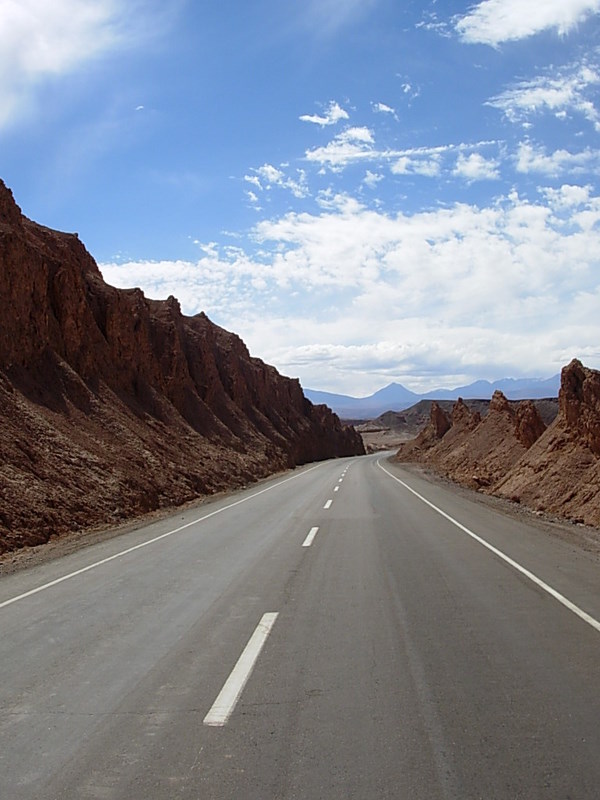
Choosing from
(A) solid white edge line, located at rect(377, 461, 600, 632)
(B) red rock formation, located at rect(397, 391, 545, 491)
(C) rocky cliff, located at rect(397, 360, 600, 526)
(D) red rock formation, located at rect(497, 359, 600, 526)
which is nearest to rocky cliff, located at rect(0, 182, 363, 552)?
(A) solid white edge line, located at rect(377, 461, 600, 632)

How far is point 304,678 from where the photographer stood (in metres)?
5.97

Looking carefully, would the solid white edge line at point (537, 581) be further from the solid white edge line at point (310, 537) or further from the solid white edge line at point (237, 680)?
the solid white edge line at point (237, 680)

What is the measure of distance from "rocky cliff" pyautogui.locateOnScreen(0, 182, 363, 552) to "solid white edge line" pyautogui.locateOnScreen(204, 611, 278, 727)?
10345mm

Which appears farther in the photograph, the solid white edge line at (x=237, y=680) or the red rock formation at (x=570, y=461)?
the red rock formation at (x=570, y=461)

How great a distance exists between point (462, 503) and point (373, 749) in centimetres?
2058

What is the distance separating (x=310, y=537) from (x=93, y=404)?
62.4 ft

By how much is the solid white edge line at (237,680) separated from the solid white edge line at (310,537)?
6.06m

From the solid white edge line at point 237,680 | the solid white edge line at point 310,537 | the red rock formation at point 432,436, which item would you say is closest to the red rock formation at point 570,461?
the solid white edge line at point 310,537

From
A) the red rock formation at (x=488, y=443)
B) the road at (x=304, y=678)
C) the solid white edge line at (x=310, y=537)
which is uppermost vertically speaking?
the red rock formation at (x=488, y=443)

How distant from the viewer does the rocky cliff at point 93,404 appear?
20.6m

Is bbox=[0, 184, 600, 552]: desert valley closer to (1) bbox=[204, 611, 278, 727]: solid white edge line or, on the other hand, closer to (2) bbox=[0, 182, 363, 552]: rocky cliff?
(2) bbox=[0, 182, 363, 552]: rocky cliff

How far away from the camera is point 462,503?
24453mm

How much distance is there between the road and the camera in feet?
14.1

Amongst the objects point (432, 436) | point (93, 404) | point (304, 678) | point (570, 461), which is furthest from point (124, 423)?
point (432, 436)
